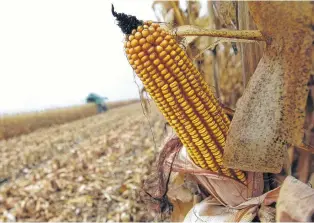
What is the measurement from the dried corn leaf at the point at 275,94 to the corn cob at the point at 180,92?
147 mm

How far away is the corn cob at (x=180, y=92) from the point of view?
936 millimetres

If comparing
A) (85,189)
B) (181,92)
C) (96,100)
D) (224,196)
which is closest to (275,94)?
(181,92)

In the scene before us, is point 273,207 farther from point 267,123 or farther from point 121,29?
point 121,29

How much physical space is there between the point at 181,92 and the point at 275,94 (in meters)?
0.27

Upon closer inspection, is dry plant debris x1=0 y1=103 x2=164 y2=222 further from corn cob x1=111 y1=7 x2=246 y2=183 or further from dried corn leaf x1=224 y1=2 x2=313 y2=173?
dried corn leaf x1=224 y1=2 x2=313 y2=173

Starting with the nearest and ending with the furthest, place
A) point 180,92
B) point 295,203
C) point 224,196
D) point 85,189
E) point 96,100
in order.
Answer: point 295,203 < point 180,92 < point 224,196 < point 85,189 < point 96,100

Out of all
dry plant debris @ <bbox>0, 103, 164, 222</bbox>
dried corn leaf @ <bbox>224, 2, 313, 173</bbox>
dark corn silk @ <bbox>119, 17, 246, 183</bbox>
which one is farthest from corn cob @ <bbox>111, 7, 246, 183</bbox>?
dry plant debris @ <bbox>0, 103, 164, 222</bbox>

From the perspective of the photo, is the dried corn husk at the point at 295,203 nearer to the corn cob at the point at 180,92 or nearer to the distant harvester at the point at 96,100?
the corn cob at the point at 180,92

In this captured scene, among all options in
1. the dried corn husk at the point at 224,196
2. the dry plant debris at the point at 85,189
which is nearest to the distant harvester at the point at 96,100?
the dry plant debris at the point at 85,189

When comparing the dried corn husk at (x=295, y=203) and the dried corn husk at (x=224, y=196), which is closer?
the dried corn husk at (x=295, y=203)

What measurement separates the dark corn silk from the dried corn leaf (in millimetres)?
146

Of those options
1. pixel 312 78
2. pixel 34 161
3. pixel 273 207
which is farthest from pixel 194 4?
pixel 34 161

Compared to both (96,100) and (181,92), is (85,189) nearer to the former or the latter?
(181,92)

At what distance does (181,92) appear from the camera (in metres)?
1.01
